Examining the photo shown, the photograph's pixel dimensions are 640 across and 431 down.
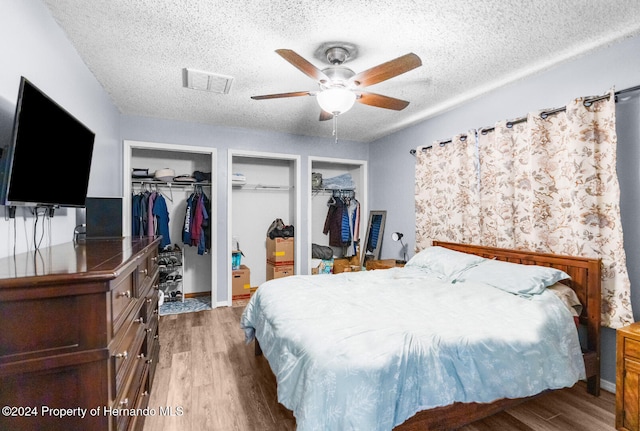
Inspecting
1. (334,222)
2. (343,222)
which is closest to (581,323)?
(343,222)

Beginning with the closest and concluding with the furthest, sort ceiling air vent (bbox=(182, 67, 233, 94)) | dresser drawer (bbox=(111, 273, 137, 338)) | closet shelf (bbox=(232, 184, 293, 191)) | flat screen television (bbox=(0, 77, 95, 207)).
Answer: dresser drawer (bbox=(111, 273, 137, 338)) < flat screen television (bbox=(0, 77, 95, 207)) < ceiling air vent (bbox=(182, 67, 233, 94)) < closet shelf (bbox=(232, 184, 293, 191))

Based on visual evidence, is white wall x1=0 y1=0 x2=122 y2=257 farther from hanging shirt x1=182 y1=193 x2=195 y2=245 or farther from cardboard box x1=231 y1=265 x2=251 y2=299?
cardboard box x1=231 y1=265 x2=251 y2=299

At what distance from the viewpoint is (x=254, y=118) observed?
149 inches

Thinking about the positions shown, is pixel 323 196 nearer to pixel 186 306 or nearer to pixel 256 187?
pixel 256 187

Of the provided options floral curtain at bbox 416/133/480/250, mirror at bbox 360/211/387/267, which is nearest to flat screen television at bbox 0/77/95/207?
floral curtain at bbox 416/133/480/250

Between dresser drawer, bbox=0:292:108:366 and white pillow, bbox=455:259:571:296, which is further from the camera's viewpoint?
white pillow, bbox=455:259:571:296

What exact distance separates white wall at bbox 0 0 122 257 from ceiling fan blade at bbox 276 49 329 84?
4.02ft

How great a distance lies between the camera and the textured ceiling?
5.92 feet

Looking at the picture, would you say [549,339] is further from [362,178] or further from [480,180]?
[362,178]

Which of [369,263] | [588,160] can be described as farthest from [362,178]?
[588,160]

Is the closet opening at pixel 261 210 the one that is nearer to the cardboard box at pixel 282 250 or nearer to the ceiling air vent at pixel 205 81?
the cardboard box at pixel 282 250

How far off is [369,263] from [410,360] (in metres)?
2.67

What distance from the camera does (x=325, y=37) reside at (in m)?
2.08

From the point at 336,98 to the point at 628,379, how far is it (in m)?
2.34
